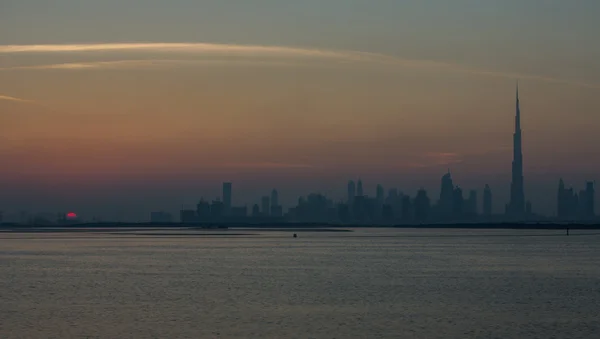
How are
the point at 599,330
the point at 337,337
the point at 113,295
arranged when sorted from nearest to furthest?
the point at 337,337, the point at 599,330, the point at 113,295

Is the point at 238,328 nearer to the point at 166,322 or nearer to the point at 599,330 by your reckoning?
the point at 166,322

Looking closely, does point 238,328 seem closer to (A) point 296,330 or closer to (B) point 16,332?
(A) point 296,330

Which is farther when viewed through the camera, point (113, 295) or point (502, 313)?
point (113, 295)

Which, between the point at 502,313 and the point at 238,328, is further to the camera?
the point at 502,313

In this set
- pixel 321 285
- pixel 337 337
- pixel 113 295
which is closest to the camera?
pixel 337 337

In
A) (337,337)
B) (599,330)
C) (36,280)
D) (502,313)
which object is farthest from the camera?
(36,280)

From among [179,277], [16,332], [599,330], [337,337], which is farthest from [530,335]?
[179,277]

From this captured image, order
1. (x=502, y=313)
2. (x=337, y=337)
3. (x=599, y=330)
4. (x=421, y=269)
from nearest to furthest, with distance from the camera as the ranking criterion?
(x=337, y=337) → (x=599, y=330) → (x=502, y=313) → (x=421, y=269)

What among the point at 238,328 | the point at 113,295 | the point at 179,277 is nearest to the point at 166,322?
the point at 238,328
